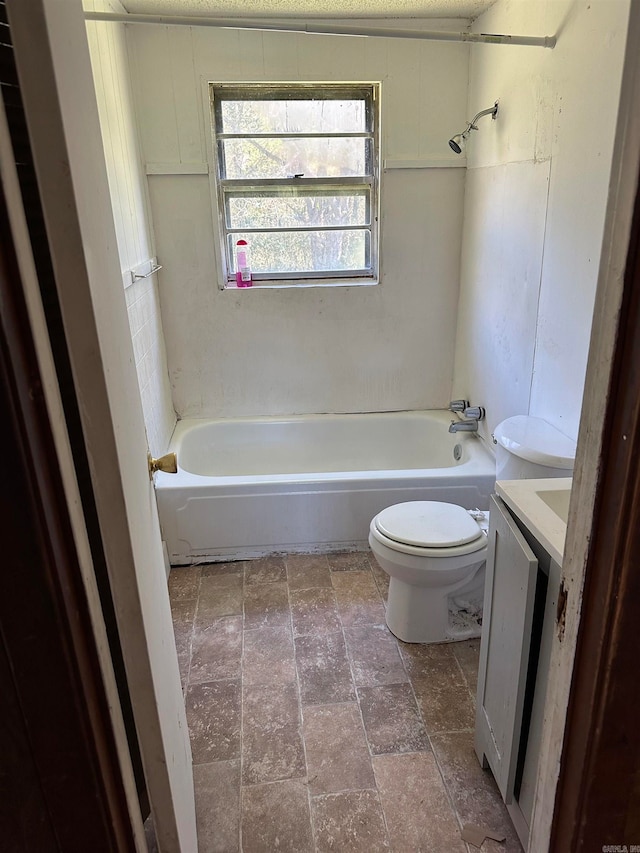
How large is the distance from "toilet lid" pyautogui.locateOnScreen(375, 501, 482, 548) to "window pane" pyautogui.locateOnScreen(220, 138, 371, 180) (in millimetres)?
1858

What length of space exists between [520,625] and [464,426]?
180cm

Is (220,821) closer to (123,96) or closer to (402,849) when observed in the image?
(402,849)

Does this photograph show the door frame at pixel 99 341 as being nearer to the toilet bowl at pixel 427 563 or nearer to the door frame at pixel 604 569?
the door frame at pixel 604 569

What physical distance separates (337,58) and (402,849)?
10.3 ft

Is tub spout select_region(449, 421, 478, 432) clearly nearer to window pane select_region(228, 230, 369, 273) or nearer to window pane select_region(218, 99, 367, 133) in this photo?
window pane select_region(228, 230, 369, 273)

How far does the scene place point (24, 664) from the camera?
708mm

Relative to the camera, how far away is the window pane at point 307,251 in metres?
3.10

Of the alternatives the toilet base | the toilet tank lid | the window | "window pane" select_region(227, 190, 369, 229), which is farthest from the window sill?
the toilet base

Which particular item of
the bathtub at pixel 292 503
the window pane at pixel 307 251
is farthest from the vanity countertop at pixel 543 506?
the window pane at pixel 307 251

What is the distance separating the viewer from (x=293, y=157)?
295 cm

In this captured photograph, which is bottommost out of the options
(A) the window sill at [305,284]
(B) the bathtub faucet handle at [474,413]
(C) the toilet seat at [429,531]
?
(C) the toilet seat at [429,531]

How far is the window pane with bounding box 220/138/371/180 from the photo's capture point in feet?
9.58

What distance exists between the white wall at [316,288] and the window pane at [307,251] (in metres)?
0.13

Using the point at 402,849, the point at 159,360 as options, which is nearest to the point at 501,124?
the point at 159,360
